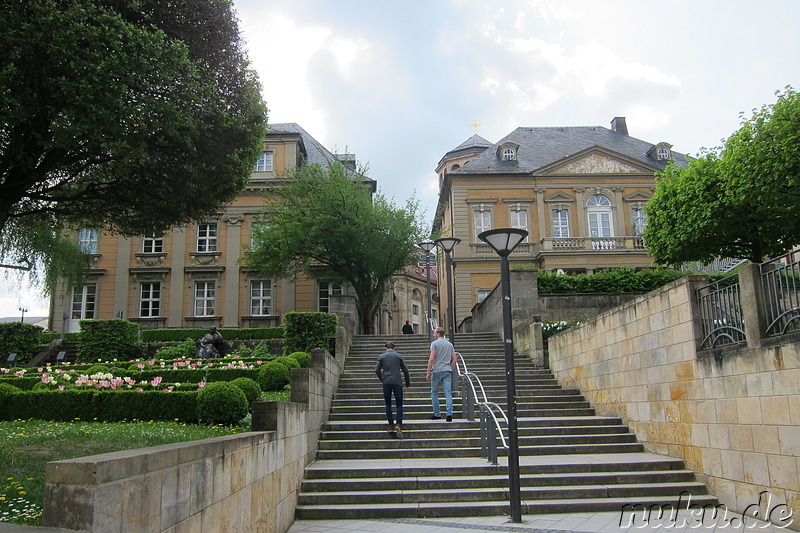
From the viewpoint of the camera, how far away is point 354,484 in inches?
349

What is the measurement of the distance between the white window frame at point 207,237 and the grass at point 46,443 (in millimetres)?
25608

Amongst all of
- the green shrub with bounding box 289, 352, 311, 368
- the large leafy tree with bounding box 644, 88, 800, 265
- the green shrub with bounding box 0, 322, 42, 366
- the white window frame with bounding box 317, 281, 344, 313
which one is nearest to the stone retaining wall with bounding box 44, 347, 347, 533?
the green shrub with bounding box 289, 352, 311, 368

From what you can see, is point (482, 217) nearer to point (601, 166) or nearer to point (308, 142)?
point (601, 166)

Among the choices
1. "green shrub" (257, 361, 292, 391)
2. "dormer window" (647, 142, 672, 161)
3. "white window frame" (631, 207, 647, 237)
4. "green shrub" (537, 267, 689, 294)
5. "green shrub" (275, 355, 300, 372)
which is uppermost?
"dormer window" (647, 142, 672, 161)

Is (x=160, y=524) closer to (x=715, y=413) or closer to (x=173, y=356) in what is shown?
(x=715, y=413)

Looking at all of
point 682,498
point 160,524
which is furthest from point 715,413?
point 160,524

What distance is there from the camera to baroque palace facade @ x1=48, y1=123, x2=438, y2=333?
3372 centimetres

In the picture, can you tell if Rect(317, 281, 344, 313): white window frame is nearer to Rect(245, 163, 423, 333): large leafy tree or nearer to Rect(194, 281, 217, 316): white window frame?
Rect(245, 163, 423, 333): large leafy tree

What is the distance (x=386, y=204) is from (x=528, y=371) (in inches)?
557

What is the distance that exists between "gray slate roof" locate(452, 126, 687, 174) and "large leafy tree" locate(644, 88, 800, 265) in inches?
620

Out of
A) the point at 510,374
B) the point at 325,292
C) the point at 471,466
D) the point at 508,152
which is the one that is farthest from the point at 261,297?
the point at 510,374

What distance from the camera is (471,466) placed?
369 inches

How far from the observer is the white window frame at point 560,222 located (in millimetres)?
35969

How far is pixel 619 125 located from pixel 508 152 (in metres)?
10.9
